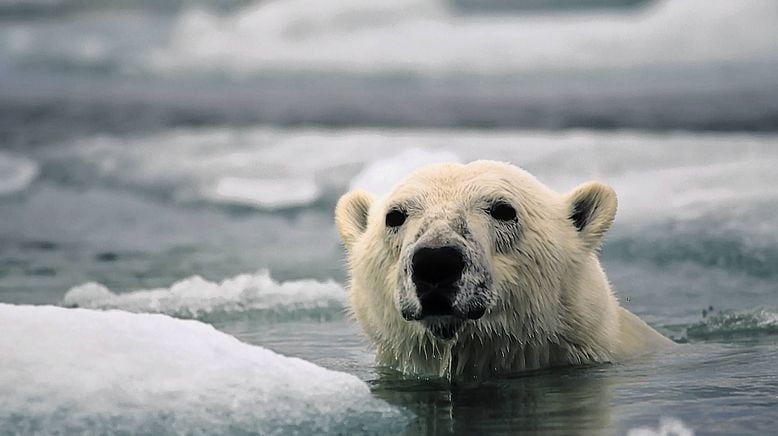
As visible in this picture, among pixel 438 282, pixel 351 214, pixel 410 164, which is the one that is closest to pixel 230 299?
pixel 351 214

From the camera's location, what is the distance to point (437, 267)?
13.7 feet

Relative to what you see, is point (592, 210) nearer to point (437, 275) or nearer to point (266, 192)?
point (437, 275)

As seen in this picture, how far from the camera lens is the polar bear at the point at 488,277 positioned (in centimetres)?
437

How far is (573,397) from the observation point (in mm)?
4535

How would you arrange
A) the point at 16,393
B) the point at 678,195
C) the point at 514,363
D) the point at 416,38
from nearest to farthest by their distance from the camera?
the point at 16,393, the point at 514,363, the point at 678,195, the point at 416,38

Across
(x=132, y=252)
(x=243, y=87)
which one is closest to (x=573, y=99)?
(x=243, y=87)

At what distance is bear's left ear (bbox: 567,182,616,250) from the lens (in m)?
5.01

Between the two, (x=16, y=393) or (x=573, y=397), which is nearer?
(x=16, y=393)

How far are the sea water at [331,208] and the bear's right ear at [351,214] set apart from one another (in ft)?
1.92

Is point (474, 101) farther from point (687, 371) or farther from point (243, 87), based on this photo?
point (687, 371)

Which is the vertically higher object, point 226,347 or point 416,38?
point 416,38

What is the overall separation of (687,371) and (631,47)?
12624mm

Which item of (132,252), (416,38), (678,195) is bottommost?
(132,252)

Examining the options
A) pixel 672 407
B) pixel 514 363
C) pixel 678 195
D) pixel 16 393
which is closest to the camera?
pixel 16 393
